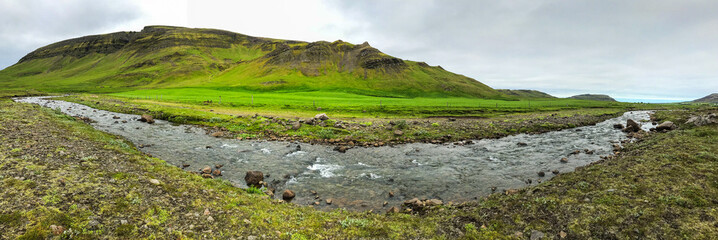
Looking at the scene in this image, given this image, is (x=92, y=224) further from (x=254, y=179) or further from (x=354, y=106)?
(x=354, y=106)

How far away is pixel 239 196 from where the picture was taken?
11938 millimetres

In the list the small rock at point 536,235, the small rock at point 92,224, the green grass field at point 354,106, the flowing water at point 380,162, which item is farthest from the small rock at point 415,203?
the green grass field at point 354,106

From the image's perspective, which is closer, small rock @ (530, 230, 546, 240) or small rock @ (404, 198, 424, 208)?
small rock @ (530, 230, 546, 240)

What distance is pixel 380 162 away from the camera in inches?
852

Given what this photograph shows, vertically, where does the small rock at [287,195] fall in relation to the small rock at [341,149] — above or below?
below

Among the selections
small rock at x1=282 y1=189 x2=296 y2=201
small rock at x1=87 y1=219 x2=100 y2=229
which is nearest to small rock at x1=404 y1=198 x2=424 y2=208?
small rock at x1=282 y1=189 x2=296 y2=201

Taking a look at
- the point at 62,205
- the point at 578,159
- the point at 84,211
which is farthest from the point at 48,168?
the point at 578,159

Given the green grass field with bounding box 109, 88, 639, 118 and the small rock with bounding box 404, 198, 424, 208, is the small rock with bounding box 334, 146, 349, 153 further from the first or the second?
the green grass field with bounding box 109, 88, 639, 118

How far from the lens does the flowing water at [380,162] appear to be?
15797 mm

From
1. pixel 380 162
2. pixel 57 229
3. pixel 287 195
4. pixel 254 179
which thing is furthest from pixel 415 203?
pixel 57 229

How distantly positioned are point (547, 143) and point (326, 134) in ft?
77.5

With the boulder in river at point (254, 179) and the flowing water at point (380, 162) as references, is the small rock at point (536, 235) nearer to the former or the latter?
the flowing water at point (380, 162)

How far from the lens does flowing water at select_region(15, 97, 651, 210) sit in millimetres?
15797

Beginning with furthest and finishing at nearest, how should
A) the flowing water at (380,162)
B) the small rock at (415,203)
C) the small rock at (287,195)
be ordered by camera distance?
the flowing water at (380,162), the small rock at (287,195), the small rock at (415,203)
